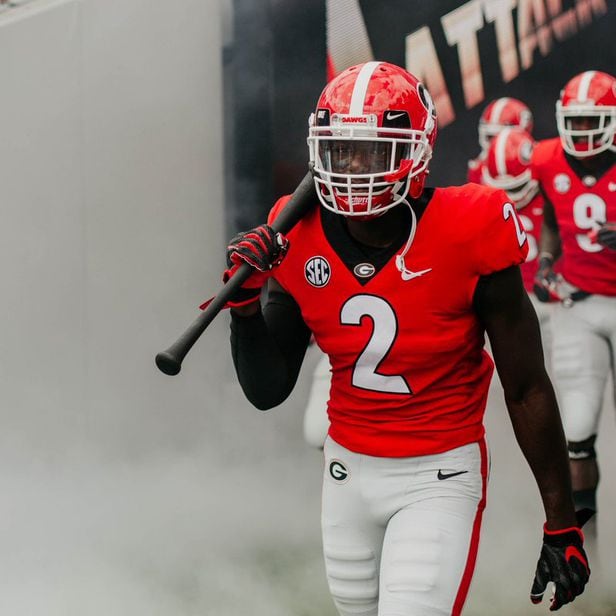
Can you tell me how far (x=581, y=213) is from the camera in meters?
4.72

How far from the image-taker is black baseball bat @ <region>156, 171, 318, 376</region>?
7.63 ft

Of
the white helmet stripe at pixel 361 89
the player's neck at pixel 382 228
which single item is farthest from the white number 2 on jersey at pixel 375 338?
the white helmet stripe at pixel 361 89

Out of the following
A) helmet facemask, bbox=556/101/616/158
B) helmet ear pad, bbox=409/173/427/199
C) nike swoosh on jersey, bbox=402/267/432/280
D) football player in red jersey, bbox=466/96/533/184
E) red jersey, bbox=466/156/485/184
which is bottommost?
nike swoosh on jersey, bbox=402/267/432/280

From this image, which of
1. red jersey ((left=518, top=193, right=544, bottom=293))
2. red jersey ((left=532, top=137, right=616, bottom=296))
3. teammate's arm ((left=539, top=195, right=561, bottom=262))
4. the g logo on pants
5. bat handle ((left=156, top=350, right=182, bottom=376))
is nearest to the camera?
bat handle ((left=156, top=350, right=182, bottom=376))

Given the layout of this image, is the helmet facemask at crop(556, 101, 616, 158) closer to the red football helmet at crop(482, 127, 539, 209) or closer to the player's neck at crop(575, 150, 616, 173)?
the player's neck at crop(575, 150, 616, 173)

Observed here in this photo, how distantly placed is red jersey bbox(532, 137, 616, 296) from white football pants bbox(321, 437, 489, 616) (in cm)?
227

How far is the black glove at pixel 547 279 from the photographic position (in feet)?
15.9

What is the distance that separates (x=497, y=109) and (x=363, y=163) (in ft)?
9.07

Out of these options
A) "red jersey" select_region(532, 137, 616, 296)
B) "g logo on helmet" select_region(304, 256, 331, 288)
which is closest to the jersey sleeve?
"g logo on helmet" select_region(304, 256, 331, 288)

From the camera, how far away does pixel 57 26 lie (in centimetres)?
479

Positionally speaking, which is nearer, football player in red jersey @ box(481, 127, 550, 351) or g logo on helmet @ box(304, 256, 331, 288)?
g logo on helmet @ box(304, 256, 331, 288)

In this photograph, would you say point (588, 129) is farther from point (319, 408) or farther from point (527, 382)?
point (527, 382)

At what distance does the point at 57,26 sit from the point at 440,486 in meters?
3.00

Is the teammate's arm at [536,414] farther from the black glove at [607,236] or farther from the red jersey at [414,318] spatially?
the black glove at [607,236]
